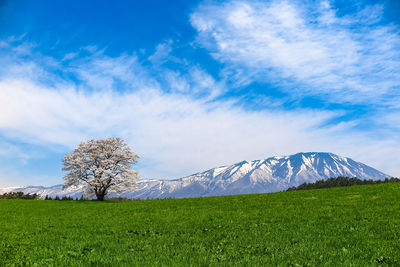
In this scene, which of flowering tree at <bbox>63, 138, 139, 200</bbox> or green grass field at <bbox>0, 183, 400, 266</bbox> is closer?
green grass field at <bbox>0, 183, 400, 266</bbox>

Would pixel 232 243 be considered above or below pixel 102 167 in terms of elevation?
below

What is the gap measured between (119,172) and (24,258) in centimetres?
5706

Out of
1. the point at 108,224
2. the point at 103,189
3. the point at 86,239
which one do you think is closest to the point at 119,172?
the point at 103,189

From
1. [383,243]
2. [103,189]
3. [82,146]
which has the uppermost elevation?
[82,146]

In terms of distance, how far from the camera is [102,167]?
61.6 metres

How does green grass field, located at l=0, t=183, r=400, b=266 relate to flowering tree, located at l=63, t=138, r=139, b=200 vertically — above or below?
below

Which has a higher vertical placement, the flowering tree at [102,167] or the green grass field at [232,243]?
the flowering tree at [102,167]

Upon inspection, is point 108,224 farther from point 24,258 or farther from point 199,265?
point 199,265

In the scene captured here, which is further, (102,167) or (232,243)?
(102,167)

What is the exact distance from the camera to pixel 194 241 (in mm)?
10859

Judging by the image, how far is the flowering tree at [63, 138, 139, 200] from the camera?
5944 cm

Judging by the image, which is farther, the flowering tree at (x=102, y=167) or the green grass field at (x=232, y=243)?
the flowering tree at (x=102, y=167)

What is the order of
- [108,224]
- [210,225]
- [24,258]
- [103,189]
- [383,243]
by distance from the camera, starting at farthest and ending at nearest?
[103,189] < [108,224] < [210,225] < [383,243] < [24,258]

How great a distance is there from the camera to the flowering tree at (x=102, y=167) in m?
59.4
